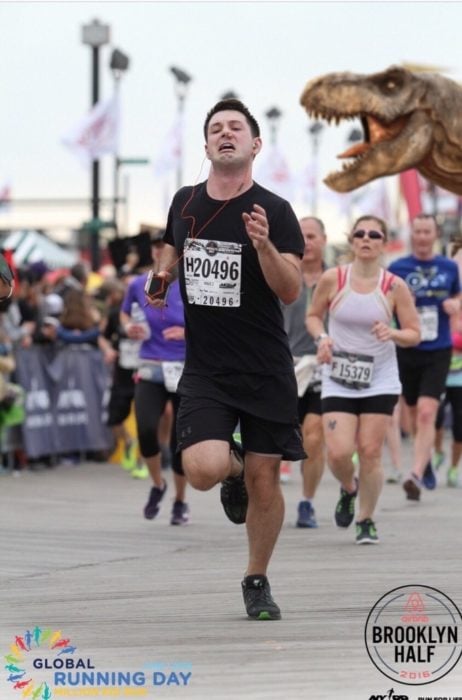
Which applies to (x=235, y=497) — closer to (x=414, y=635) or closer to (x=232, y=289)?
(x=232, y=289)

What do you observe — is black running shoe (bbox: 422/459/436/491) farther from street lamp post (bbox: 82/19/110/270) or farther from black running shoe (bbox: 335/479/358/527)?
street lamp post (bbox: 82/19/110/270)

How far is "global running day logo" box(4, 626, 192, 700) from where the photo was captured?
6.11 meters

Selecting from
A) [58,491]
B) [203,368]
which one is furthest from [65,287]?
[203,368]

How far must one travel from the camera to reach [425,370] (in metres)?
15.4

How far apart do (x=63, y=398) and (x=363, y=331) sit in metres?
9.10

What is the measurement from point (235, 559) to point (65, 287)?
1157cm

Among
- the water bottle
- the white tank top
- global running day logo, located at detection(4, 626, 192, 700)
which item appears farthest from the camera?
the water bottle

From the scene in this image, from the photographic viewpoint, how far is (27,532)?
41.0 feet

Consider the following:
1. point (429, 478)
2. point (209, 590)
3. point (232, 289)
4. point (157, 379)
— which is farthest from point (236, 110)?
point (429, 478)

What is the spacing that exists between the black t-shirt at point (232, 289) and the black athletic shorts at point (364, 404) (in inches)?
129

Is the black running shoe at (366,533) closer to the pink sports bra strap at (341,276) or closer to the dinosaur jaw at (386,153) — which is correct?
the pink sports bra strap at (341,276)

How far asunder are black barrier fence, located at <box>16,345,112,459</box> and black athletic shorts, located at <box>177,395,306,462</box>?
1109 cm

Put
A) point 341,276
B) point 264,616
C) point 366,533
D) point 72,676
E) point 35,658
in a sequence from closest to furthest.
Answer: point 72,676
point 35,658
point 264,616
point 366,533
point 341,276

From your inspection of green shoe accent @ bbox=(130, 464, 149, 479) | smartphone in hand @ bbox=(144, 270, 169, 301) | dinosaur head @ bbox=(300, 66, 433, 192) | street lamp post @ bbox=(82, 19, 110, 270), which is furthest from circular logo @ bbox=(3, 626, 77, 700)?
street lamp post @ bbox=(82, 19, 110, 270)
